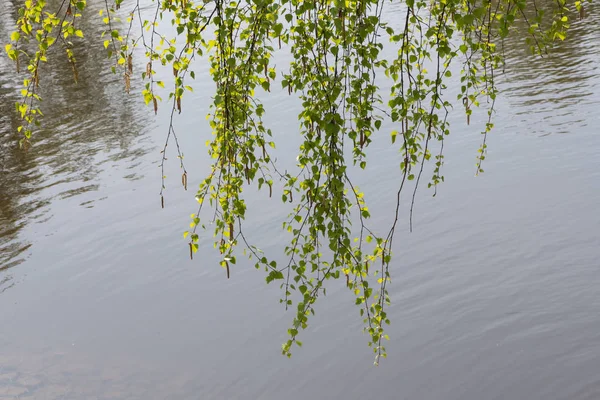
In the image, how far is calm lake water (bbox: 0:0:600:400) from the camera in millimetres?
7387

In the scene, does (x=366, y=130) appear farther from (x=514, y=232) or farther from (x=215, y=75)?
(x=514, y=232)

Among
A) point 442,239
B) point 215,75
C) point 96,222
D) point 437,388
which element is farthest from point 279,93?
point 215,75

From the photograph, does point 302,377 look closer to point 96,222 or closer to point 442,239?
point 442,239

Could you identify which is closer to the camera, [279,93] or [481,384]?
[481,384]

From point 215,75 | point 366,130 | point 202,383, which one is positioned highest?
point 215,75

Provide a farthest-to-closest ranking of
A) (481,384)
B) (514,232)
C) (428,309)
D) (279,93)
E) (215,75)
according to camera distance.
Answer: (279,93), (514,232), (428,309), (481,384), (215,75)

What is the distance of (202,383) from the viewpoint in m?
7.57

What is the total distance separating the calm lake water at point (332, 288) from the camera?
7.39 m

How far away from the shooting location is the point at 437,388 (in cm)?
707

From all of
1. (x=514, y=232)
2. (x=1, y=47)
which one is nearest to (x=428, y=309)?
(x=514, y=232)

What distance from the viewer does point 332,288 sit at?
868 cm

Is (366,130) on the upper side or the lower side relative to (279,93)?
upper

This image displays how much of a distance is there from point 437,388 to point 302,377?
1.24 meters

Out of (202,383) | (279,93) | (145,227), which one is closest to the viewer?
(202,383)
